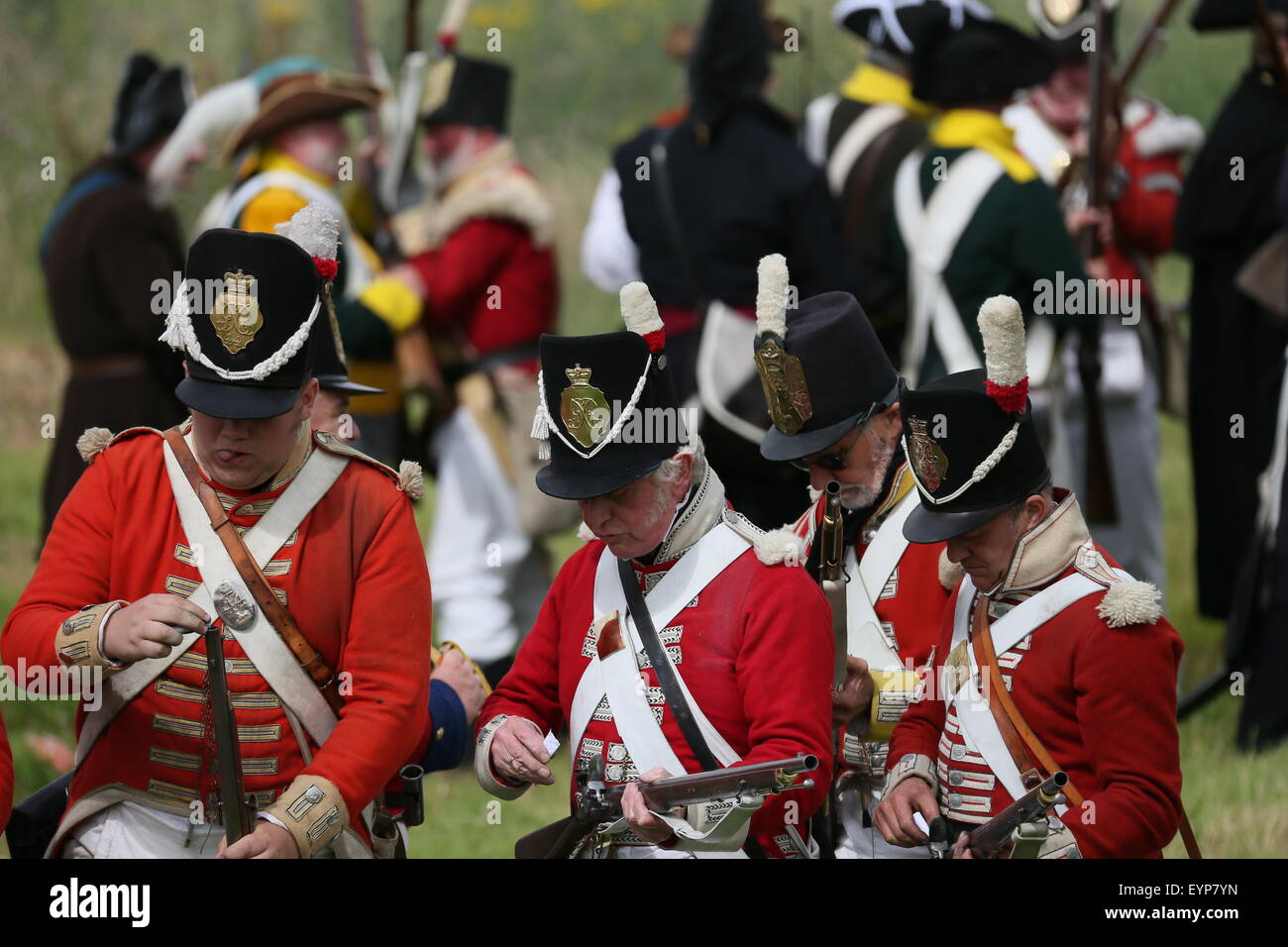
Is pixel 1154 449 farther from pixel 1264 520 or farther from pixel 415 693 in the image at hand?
pixel 415 693

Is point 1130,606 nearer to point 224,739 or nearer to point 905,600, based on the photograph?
point 905,600

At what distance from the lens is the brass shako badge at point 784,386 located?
15.2 feet

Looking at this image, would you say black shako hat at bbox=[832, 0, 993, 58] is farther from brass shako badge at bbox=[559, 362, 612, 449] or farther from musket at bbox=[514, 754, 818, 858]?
musket at bbox=[514, 754, 818, 858]

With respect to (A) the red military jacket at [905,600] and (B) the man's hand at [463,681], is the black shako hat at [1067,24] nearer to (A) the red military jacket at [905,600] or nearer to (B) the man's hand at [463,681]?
(A) the red military jacket at [905,600]

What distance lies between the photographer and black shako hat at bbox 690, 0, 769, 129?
7602 mm

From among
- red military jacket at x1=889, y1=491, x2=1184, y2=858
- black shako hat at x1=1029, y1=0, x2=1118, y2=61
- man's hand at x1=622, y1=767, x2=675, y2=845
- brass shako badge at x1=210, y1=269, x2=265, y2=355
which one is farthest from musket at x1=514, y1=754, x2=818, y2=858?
black shako hat at x1=1029, y1=0, x2=1118, y2=61

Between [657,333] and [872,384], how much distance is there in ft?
2.40

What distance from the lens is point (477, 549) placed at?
852 cm

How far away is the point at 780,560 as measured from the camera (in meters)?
4.06

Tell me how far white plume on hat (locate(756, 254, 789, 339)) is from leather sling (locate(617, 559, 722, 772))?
2.77 ft

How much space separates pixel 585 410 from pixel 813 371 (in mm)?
750

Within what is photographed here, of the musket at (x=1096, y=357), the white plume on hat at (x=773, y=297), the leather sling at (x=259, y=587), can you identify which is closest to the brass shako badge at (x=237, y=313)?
A: the leather sling at (x=259, y=587)

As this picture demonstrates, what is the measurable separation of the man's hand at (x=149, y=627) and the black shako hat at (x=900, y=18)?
15.7 feet

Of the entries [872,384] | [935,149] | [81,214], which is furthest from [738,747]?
[81,214]
